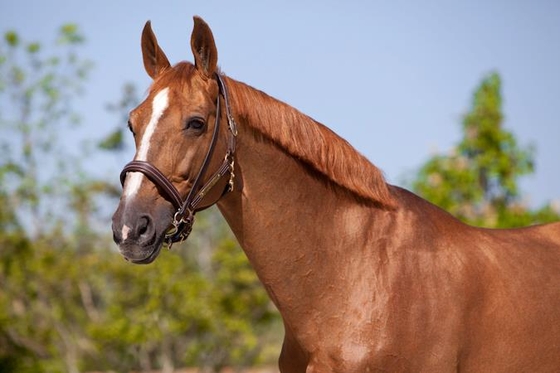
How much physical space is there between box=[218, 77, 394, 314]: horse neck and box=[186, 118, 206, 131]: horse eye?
0.29 metres

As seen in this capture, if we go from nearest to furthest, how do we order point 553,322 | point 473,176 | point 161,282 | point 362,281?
point 362,281 → point 553,322 → point 473,176 → point 161,282

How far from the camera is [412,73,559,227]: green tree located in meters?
11.8

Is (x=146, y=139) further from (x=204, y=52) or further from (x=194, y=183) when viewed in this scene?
(x=204, y=52)

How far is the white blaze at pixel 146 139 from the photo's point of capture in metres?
3.32

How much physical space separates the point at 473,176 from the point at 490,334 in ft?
27.4

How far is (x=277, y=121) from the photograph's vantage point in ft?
12.4

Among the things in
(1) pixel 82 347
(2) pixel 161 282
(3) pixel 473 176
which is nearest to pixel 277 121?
(3) pixel 473 176

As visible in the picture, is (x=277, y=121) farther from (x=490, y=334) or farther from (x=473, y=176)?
(x=473, y=176)

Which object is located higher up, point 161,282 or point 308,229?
point 308,229

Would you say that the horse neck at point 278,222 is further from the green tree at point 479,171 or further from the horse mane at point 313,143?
the green tree at point 479,171

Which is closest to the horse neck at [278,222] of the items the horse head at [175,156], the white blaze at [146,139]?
the horse head at [175,156]

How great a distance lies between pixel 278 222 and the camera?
148 inches

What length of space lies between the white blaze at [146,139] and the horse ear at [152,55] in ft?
1.46

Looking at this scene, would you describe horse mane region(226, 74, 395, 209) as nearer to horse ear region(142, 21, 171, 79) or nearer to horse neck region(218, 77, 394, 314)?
horse neck region(218, 77, 394, 314)
